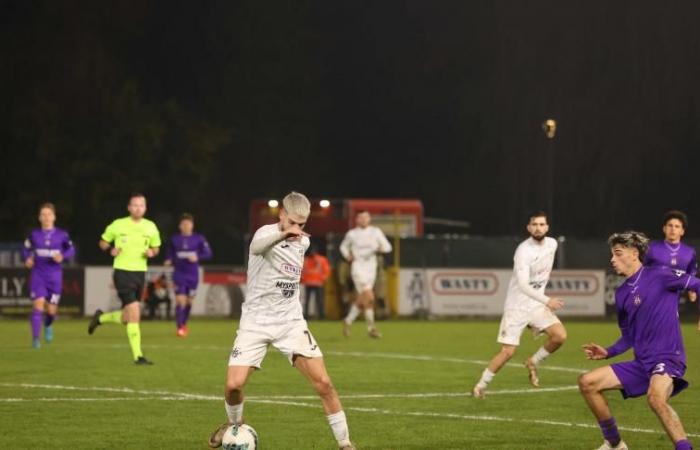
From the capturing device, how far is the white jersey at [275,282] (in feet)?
36.7

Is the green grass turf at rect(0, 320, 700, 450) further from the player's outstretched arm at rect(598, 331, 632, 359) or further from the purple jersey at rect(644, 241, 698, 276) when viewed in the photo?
the purple jersey at rect(644, 241, 698, 276)

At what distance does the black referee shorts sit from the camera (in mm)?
20614

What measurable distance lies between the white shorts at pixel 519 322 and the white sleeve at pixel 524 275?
50 centimetres

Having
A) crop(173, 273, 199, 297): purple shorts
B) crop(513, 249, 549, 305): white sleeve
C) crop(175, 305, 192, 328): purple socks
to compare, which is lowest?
crop(175, 305, 192, 328): purple socks

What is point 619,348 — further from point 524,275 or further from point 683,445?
point 524,275

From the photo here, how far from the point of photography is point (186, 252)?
1135 inches

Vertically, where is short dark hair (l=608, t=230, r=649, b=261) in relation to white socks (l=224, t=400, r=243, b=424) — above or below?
above

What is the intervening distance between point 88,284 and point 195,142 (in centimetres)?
2789

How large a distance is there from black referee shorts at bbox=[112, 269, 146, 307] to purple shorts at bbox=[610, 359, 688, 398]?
11.0 meters

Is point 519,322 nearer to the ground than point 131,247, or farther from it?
nearer to the ground

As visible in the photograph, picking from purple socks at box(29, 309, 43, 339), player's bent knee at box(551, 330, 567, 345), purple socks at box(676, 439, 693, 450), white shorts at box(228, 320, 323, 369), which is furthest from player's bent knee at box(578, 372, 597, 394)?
purple socks at box(29, 309, 43, 339)

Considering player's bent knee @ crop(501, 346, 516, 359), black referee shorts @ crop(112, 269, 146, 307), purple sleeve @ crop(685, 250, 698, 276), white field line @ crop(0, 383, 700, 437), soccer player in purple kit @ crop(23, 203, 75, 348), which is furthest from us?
soccer player in purple kit @ crop(23, 203, 75, 348)

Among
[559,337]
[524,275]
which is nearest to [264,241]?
[524,275]

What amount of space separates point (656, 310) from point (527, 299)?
18.8ft
